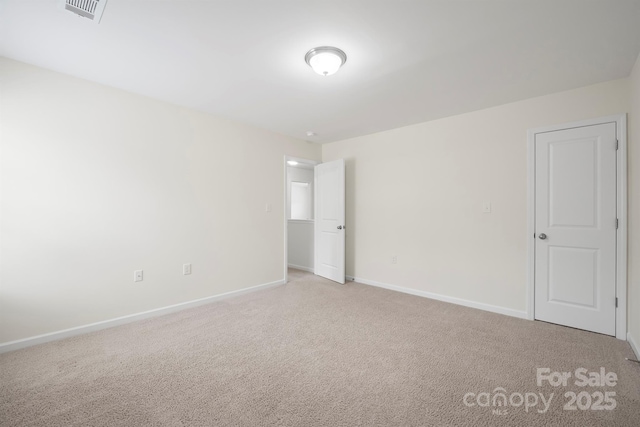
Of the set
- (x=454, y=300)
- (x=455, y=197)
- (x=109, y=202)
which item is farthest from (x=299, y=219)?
(x=109, y=202)

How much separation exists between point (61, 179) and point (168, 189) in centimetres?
89

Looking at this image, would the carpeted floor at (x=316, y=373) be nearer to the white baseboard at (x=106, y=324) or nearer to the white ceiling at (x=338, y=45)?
the white baseboard at (x=106, y=324)

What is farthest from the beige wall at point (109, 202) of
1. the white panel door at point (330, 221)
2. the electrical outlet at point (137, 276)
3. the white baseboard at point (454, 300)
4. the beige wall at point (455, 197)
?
the white baseboard at point (454, 300)

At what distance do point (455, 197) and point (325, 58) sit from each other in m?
2.40

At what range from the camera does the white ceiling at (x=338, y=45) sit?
164 centimetres

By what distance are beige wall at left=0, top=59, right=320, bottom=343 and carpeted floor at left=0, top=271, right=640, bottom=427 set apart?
407 mm

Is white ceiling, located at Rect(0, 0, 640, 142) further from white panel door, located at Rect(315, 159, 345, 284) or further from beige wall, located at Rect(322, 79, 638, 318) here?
white panel door, located at Rect(315, 159, 345, 284)

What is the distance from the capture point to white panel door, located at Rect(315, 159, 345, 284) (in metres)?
4.37

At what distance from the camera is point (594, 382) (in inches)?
72.0

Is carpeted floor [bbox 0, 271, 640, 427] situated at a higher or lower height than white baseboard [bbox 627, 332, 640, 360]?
Answer: lower

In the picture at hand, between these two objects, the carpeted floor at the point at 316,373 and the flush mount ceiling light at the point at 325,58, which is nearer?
the carpeted floor at the point at 316,373

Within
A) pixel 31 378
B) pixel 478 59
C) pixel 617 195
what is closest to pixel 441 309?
pixel 617 195

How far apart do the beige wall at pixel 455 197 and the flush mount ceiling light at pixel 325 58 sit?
6.77 feet

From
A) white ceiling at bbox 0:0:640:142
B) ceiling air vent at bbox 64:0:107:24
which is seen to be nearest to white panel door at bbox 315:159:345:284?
white ceiling at bbox 0:0:640:142
